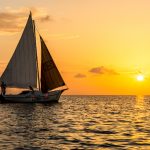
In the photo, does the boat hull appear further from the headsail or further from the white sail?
the white sail

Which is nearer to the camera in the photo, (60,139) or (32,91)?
(60,139)

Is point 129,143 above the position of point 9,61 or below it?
below

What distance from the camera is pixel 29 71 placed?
7981cm

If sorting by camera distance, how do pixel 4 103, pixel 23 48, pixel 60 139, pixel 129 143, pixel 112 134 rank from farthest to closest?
pixel 4 103 → pixel 23 48 → pixel 112 134 → pixel 60 139 → pixel 129 143

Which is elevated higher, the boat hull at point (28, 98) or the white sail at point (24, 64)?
the white sail at point (24, 64)

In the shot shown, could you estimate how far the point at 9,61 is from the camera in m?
80.1

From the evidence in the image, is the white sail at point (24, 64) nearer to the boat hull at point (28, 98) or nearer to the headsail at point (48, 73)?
the headsail at point (48, 73)

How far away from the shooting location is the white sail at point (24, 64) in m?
79.1

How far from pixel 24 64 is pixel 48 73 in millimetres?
5111

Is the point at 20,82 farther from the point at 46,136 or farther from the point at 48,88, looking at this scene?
the point at 46,136

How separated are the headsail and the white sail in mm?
1766

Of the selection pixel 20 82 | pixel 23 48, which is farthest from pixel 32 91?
pixel 23 48

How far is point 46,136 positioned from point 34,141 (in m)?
3.00

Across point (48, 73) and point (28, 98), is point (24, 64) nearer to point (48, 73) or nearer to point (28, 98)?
point (48, 73)
